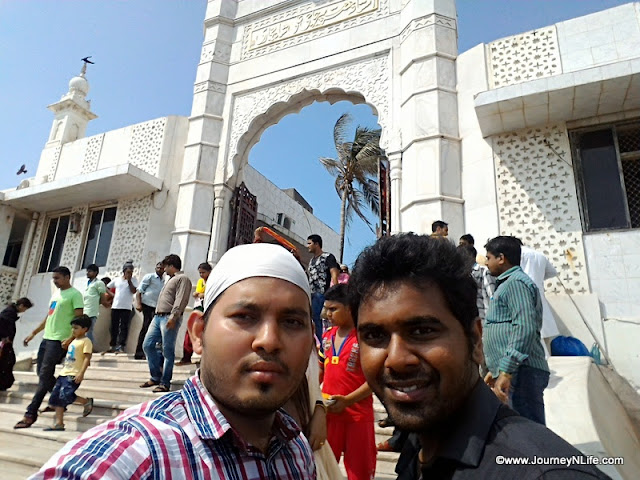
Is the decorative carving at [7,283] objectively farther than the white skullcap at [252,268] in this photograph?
Yes

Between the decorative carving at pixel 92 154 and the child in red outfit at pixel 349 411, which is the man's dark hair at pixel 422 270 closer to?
the child in red outfit at pixel 349 411

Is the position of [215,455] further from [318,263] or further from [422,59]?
[422,59]

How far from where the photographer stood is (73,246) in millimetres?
8406

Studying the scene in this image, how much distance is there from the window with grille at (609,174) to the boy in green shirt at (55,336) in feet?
19.5

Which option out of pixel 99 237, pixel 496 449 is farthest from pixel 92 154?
pixel 496 449

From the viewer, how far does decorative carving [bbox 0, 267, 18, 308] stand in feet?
28.3

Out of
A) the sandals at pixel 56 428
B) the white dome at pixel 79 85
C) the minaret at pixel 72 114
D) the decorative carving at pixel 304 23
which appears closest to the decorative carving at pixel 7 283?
the minaret at pixel 72 114

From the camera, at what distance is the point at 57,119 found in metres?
9.75

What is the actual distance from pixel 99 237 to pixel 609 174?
8877mm

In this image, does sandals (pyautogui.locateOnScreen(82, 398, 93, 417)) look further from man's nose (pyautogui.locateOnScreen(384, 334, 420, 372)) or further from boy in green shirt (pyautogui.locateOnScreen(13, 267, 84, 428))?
man's nose (pyautogui.locateOnScreen(384, 334, 420, 372))

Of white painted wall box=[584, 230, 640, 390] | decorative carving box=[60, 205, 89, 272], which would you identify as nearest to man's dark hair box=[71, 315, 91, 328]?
decorative carving box=[60, 205, 89, 272]

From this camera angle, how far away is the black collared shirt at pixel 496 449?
0.62 metres

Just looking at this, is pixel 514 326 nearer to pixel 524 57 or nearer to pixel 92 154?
pixel 524 57

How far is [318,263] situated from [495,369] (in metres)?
2.48
